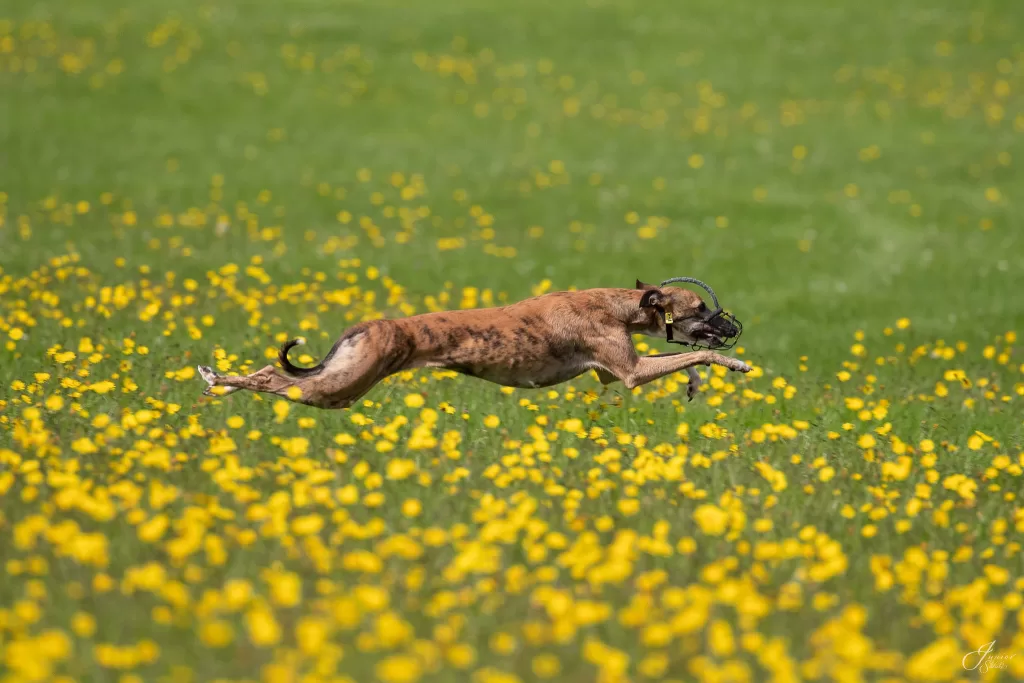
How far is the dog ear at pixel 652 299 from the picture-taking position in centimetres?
744

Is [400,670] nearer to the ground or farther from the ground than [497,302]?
nearer to the ground

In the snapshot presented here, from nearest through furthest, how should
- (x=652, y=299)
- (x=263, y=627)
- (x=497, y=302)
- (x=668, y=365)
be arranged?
(x=263, y=627), (x=668, y=365), (x=652, y=299), (x=497, y=302)

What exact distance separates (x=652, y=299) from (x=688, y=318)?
0.88 ft

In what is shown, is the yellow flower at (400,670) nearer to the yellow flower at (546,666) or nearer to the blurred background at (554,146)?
the yellow flower at (546,666)

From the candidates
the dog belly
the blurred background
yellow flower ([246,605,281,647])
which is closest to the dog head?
the dog belly

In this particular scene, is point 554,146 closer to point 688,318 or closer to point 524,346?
point 688,318

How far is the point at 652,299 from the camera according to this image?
750 centimetres

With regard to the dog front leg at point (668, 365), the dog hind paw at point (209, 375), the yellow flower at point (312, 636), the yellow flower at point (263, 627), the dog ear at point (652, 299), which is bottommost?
the yellow flower at point (312, 636)

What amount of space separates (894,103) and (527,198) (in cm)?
928

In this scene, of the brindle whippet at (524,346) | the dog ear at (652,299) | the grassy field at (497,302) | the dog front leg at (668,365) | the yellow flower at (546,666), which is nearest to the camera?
the yellow flower at (546,666)

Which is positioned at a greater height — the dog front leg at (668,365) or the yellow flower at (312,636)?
the dog front leg at (668,365)

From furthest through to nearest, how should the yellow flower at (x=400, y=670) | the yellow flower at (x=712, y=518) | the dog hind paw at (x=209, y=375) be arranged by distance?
the dog hind paw at (x=209, y=375)
the yellow flower at (x=712, y=518)
the yellow flower at (x=400, y=670)

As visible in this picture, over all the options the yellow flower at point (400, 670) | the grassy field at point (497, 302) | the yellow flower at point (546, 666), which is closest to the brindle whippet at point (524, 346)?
the grassy field at point (497, 302)

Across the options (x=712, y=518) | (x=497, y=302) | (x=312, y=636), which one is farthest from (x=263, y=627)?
(x=497, y=302)
